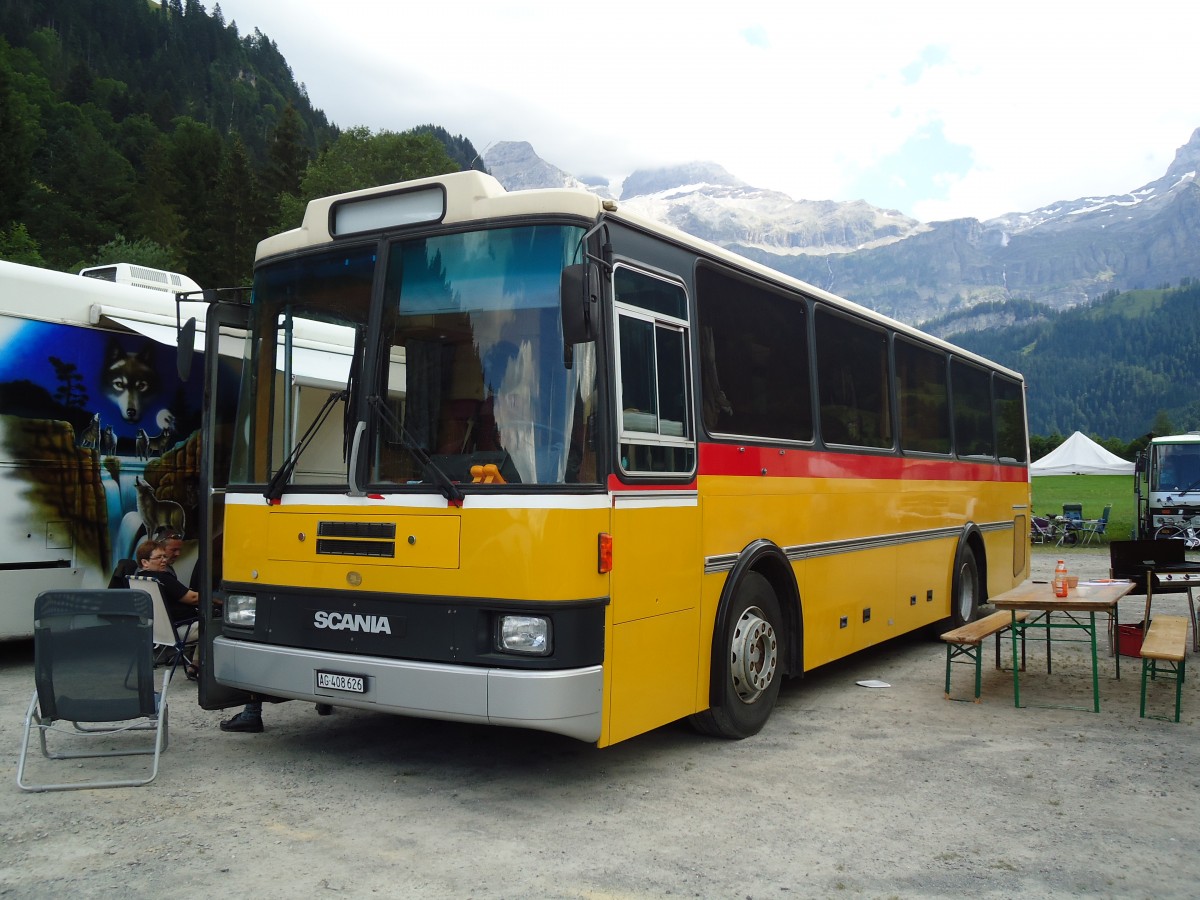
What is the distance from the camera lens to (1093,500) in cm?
6200

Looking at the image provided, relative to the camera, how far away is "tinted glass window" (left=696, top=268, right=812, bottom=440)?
6703mm

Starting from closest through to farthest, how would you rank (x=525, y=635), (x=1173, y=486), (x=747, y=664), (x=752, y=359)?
(x=525, y=635) → (x=747, y=664) → (x=752, y=359) → (x=1173, y=486)

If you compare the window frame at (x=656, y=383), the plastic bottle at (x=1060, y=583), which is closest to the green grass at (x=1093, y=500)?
the plastic bottle at (x=1060, y=583)

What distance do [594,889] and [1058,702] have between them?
17.7 feet

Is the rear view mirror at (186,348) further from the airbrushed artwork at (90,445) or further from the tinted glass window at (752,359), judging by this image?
the airbrushed artwork at (90,445)

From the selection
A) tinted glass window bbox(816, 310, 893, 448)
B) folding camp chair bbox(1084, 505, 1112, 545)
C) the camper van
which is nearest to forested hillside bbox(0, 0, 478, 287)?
folding camp chair bbox(1084, 505, 1112, 545)

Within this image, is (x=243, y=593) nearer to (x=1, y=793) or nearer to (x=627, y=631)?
(x=1, y=793)

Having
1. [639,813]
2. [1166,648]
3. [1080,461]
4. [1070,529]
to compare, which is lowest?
[639,813]

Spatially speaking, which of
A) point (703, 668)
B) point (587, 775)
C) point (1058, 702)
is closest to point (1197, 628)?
point (1058, 702)

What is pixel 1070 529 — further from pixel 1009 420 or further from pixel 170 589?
pixel 170 589

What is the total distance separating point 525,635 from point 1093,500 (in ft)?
209

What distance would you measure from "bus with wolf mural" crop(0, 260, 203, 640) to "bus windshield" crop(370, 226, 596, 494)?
14.4ft

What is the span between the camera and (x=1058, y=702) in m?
8.42

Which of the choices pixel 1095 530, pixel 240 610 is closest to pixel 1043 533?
pixel 1095 530
